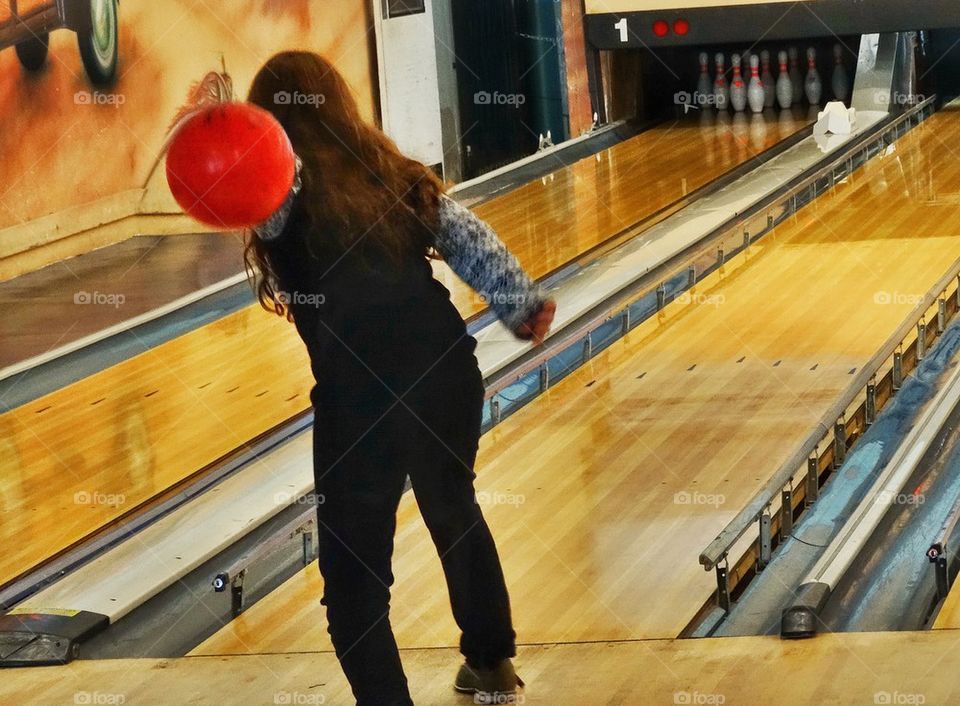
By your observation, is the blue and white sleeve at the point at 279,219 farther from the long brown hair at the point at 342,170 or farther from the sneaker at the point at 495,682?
the sneaker at the point at 495,682

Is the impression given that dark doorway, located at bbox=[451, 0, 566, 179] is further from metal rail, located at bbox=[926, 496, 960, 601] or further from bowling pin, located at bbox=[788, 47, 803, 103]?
metal rail, located at bbox=[926, 496, 960, 601]

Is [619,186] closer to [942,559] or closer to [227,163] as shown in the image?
[942,559]

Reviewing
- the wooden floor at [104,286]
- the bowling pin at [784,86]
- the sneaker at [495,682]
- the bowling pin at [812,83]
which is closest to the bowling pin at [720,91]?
the bowling pin at [784,86]

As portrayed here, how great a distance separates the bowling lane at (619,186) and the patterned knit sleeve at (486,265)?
254 centimetres

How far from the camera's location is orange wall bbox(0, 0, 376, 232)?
519 cm

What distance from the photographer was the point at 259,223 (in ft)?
5.74

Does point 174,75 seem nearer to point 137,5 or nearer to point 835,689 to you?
point 137,5

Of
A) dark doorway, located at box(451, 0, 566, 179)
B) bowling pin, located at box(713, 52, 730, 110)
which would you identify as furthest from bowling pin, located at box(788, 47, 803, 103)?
A: dark doorway, located at box(451, 0, 566, 179)

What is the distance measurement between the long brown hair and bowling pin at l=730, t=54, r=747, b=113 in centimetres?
647

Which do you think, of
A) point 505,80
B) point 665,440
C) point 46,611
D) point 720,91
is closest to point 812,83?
point 720,91

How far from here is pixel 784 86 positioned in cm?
783

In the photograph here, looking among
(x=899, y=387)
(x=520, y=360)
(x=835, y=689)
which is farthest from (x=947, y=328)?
(x=835, y=689)

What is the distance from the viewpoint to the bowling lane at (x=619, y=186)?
5.19 m

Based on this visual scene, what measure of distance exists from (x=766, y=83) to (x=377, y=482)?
6684 mm
